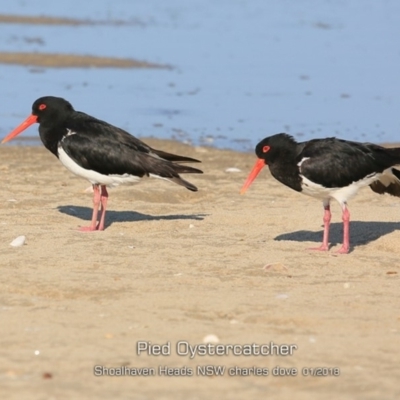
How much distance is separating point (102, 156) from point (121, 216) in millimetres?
904

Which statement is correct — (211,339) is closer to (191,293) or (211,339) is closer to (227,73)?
(191,293)

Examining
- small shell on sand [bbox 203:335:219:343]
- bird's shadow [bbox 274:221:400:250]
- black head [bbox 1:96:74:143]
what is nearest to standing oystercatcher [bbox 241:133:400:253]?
bird's shadow [bbox 274:221:400:250]

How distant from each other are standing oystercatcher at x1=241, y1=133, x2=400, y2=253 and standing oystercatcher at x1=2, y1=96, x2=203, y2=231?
117cm

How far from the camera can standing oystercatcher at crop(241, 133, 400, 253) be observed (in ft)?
29.1

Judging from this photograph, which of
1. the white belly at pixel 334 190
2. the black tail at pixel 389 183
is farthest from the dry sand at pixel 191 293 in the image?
the white belly at pixel 334 190

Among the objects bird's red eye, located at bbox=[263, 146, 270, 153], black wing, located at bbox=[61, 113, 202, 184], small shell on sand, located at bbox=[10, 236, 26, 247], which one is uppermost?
bird's red eye, located at bbox=[263, 146, 270, 153]

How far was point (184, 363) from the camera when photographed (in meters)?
5.91

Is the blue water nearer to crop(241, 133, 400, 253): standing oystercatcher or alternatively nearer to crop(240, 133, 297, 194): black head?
crop(240, 133, 297, 194): black head

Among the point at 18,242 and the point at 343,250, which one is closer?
the point at 18,242

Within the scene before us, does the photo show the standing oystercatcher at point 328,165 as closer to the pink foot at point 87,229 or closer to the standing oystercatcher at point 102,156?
the standing oystercatcher at point 102,156

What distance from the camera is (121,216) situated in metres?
10.6

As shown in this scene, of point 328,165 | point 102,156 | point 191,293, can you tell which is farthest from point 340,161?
point 102,156

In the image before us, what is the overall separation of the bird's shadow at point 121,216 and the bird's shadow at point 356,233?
1.08 m

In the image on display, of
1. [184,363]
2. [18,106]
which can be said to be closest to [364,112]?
[18,106]
